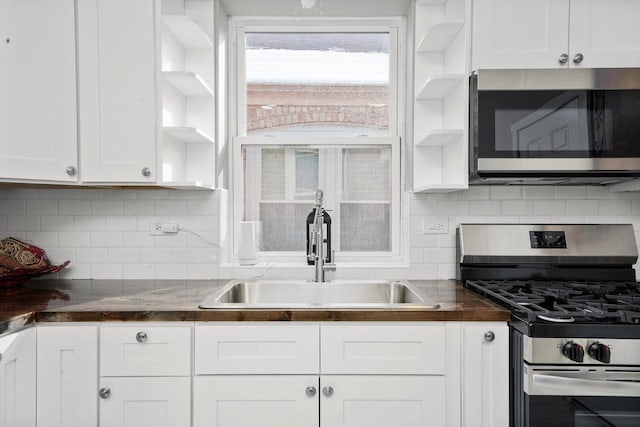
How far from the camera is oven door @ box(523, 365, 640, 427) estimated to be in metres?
1.38

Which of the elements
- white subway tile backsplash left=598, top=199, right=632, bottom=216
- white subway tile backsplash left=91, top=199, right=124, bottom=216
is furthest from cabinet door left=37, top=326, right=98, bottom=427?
white subway tile backsplash left=598, top=199, right=632, bottom=216

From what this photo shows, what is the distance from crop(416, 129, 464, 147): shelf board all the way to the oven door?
0.99 meters

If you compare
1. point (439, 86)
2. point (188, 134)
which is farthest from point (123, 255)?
point (439, 86)

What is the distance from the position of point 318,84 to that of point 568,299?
1579 millimetres

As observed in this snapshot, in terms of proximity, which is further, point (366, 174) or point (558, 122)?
point (366, 174)

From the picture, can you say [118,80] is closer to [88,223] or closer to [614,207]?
[88,223]

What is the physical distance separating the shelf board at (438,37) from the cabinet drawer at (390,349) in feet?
4.15

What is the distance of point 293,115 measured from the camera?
7.81 ft

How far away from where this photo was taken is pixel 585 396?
1.38m

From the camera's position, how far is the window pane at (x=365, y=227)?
237cm

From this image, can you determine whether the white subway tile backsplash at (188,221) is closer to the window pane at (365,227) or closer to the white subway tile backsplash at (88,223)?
the white subway tile backsplash at (88,223)

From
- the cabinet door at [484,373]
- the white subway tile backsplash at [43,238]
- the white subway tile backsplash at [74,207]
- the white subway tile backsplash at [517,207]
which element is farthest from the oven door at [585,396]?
the white subway tile backsplash at [43,238]

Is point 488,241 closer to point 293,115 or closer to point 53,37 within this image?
point 293,115

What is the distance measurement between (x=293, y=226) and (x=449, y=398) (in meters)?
1.17
